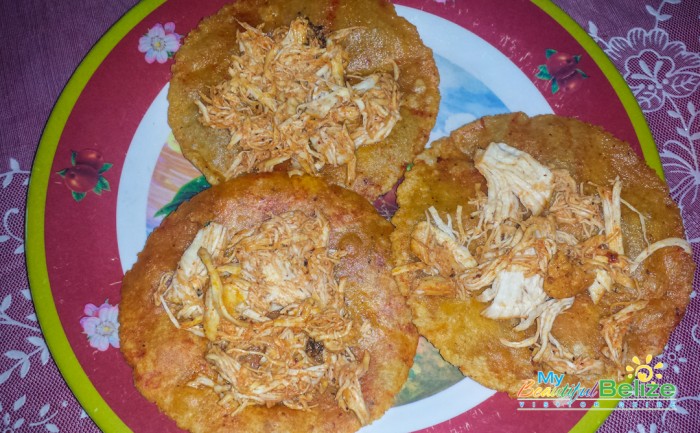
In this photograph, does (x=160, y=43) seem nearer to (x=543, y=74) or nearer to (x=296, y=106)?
(x=296, y=106)

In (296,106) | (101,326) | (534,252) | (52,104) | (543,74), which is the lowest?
(101,326)

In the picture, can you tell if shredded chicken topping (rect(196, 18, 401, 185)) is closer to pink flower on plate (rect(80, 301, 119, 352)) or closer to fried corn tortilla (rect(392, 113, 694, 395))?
fried corn tortilla (rect(392, 113, 694, 395))

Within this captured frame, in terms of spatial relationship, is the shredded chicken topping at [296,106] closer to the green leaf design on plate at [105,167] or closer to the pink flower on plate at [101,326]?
the green leaf design on plate at [105,167]

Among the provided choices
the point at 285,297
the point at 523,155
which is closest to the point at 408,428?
A: the point at 285,297

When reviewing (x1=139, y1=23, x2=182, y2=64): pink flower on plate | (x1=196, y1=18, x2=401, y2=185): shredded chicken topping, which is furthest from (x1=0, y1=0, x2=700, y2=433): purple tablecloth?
(x1=196, y1=18, x2=401, y2=185): shredded chicken topping

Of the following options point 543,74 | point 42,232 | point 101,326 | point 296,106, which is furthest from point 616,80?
point 42,232

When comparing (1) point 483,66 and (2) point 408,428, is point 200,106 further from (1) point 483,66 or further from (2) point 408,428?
(2) point 408,428

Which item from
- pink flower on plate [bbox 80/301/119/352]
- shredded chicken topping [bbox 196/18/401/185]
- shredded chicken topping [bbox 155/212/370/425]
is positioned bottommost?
pink flower on plate [bbox 80/301/119/352]
